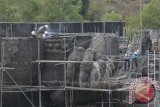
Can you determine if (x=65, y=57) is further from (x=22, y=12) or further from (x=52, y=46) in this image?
(x=22, y=12)

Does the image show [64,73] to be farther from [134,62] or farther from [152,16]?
[152,16]

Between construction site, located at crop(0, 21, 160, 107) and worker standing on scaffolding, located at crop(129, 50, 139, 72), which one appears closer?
construction site, located at crop(0, 21, 160, 107)

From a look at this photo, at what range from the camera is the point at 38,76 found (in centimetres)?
2988

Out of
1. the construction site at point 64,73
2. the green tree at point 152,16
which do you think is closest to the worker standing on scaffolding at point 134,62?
the construction site at point 64,73

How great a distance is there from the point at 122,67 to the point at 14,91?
23.8 feet

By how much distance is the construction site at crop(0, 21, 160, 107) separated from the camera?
94.0 feet

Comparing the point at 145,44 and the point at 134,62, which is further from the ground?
the point at 145,44

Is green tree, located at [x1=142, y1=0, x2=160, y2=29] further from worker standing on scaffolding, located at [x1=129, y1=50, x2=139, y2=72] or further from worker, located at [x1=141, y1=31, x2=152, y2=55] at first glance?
worker standing on scaffolding, located at [x1=129, y1=50, x2=139, y2=72]

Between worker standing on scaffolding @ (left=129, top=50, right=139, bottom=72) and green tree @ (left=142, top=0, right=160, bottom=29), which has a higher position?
green tree @ (left=142, top=0, right=160, bottom=29)

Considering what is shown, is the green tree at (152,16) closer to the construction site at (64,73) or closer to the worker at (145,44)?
the worker at (145,44)

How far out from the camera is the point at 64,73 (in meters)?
29.5

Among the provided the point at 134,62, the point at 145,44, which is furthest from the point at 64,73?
the point at 145,44

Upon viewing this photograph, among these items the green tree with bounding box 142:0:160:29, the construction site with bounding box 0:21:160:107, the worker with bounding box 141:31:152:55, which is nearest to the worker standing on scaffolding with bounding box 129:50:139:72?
the construction site with bounding box 0:21:160:107

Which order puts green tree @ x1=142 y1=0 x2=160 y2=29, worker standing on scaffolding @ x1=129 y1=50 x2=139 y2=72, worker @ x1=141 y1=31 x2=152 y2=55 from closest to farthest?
worker standing on scaffolding @ x1=129 y1=50 x2=139 y2=72 → worker @ x1=141 y1=31 x2=152 y2=55 → green tree @ x1=142 y1=0 x2=160 y2=29
